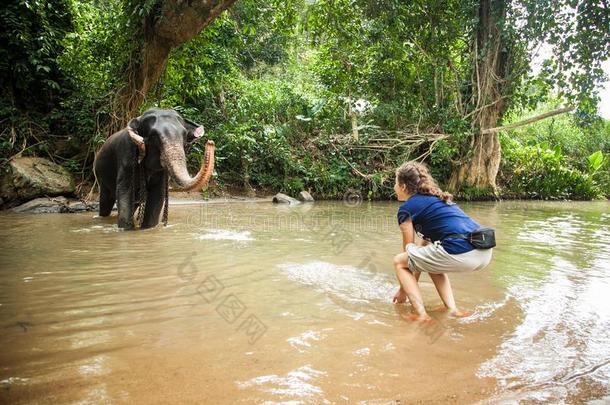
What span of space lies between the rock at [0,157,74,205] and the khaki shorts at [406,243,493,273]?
912cm

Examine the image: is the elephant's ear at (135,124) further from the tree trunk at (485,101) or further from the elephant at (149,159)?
the tree trunk at (485,101)

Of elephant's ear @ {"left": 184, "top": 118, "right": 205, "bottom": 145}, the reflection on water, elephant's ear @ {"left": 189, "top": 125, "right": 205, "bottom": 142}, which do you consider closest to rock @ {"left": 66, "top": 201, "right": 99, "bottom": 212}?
elephant's ear @ {"left": 184, "top": 118, "right": 205, "bottom": 145}

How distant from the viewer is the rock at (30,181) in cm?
963

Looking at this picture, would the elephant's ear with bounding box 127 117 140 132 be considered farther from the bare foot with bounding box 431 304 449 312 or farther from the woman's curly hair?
the bare foot with bounding box 431 304 449 312

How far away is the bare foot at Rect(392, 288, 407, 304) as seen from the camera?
12.2ft

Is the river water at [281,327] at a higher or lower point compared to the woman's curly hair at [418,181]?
lower

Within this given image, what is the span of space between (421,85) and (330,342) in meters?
13.2

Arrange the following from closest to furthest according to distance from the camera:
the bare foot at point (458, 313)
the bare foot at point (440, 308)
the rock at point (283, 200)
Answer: the bare foot at point (458, 313)
the bare foot at point (440, 308)
the rock at point (283, 200)

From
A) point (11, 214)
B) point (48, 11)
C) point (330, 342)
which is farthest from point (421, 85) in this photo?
point (330, 342)

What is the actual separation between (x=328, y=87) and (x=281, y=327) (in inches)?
549

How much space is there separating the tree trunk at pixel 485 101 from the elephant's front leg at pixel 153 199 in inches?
397

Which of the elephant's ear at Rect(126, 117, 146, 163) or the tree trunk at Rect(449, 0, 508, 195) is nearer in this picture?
the elephant's ear at Rect(126, 117, 146, 163)

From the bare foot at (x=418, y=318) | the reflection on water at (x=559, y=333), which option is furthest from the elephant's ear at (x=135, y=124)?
the reflection on water at (x=559, y=333)

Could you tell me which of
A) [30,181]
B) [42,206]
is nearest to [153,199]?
[42,206]
